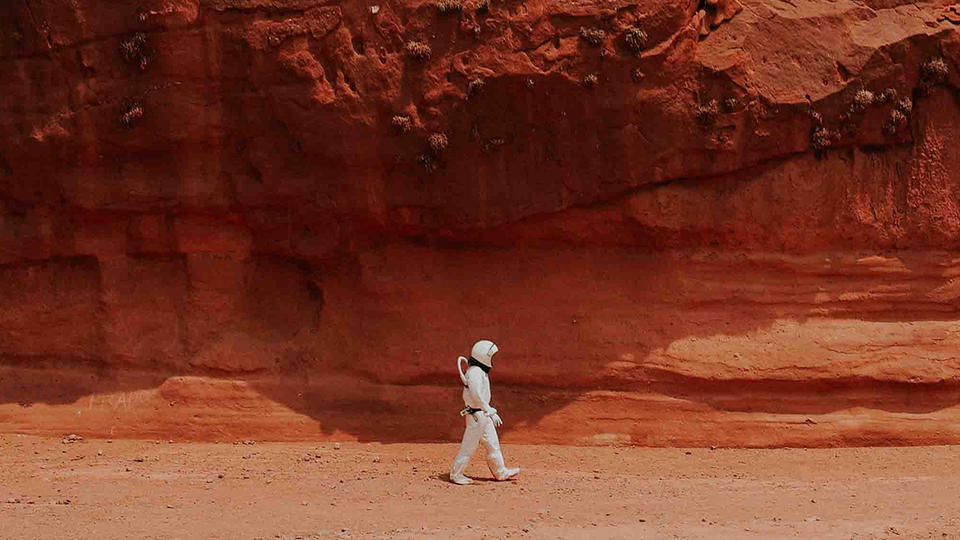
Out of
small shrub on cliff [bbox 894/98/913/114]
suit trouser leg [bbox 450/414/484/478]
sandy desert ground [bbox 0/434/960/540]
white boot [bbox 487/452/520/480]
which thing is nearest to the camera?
sandy desert ground [bbox 0/434/960/540]

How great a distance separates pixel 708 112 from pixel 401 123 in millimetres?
2886

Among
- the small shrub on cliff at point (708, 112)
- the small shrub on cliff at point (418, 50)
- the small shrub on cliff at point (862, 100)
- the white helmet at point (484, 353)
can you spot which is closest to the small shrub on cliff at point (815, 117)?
the small shrub on cliff at point (862, 100)

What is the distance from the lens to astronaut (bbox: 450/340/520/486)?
37.2 ft

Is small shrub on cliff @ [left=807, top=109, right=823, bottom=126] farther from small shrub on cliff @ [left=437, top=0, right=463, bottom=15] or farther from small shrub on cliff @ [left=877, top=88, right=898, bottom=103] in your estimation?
small shrub on cliff @ [left=437, top=0, right=463, bottom=15]

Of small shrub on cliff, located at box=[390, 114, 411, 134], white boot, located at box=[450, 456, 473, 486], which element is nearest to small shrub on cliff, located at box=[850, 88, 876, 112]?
small shrub on cliff, located at box=[390, 114, 411, 134]

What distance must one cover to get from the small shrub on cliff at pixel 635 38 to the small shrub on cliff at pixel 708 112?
828mm

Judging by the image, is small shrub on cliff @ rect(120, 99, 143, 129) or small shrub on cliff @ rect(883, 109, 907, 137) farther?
small shrub on cliff @ rect(883, 109, 907, 137)

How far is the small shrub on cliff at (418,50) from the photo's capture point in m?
12.6

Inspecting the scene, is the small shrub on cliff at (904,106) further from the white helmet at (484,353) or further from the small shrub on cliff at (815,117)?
the white helmet at (484,353)

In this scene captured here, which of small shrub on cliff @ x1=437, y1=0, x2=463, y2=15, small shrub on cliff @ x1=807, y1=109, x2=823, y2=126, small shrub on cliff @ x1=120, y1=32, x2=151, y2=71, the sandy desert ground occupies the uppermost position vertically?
small shrub on cliff @ x1=437, y1=0, x2=463, y2=15

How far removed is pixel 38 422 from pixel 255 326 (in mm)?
2269

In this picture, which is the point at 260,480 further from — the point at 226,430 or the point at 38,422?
the point at 38,422

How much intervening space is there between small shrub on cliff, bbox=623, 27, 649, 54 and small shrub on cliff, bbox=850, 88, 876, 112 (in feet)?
7.03

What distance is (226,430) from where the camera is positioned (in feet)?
43.0
